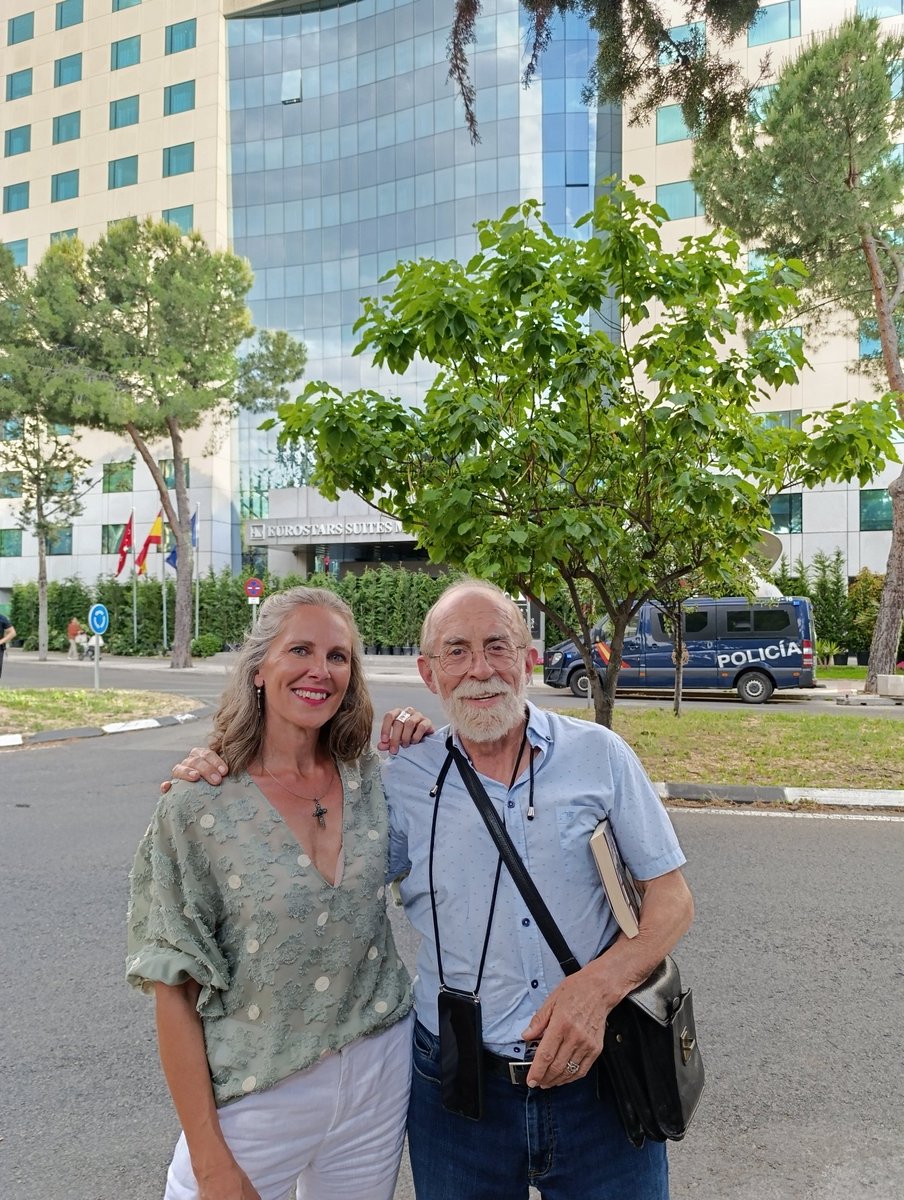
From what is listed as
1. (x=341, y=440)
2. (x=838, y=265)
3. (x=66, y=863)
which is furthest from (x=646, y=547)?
(x=838, y=265)

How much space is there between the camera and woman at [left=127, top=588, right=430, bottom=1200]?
169cm

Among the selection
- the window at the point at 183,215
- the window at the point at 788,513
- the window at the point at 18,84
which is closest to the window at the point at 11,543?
the window at the point at 183,215

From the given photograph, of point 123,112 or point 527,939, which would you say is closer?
point 527,939

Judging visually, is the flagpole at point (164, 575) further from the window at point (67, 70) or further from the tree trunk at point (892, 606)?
the window at point (67, 70)

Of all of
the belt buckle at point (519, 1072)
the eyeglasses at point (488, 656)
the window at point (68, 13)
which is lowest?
the belt buckle at point (519, 1072)

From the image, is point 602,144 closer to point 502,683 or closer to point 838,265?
point 838,265

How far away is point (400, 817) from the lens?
1.98m

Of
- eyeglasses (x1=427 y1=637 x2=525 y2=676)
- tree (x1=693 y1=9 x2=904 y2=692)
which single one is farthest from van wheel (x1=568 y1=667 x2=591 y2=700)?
eyeglasses (x1=427 y1=637 x2=525 y2=676)

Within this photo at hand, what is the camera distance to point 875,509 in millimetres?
30875

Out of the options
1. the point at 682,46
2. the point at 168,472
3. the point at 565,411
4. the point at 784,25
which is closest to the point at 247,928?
the point at 682,46

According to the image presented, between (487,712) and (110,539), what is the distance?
4417 centimetres

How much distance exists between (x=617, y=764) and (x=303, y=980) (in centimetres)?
77

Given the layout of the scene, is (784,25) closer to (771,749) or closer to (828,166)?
(828,166)

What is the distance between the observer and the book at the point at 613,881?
1766 millimetres
